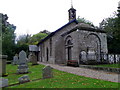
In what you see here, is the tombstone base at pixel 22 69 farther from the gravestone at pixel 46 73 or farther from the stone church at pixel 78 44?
the stone church at pixel 78 44

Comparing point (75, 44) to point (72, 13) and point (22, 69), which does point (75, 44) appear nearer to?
point (22, 69)

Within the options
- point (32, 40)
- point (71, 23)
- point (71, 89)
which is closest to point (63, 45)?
point (71, 23)

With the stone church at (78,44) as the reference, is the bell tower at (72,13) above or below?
above

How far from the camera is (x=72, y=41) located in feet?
57.3

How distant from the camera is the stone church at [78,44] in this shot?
52.0 feet

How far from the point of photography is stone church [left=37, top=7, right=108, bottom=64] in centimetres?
1585

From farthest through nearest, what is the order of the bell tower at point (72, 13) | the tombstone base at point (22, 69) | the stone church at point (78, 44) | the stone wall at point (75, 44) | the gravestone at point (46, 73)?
the bell tower at point (72, 13) < the stone wall at point (75, 44) < the stone church at point (78, 44) < the tombstone base at point (22, 69) < the gravestone at point (46, 73)

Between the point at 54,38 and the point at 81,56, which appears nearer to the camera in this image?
the point at 81,56

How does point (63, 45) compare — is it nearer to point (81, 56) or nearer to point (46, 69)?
point (81, 56)

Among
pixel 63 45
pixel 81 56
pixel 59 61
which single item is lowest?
pixel 59 61

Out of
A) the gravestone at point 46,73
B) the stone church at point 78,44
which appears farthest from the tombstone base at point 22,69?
the stone church at point 78,44

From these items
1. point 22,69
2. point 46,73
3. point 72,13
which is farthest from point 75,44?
point 46,73

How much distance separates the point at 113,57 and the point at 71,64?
6540 mm

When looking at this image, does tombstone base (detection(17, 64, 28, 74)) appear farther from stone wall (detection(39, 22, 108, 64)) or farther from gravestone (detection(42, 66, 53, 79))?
stone wall (detection(39, 22, 108, 64))
